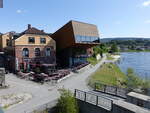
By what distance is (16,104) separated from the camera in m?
15.9

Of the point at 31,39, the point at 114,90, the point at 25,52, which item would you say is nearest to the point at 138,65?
the point at 31,39

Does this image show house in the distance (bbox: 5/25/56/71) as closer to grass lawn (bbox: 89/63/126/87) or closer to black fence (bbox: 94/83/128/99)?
grass lawn (bbox: 89/63/126/87)

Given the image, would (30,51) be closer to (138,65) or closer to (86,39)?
(86,39)

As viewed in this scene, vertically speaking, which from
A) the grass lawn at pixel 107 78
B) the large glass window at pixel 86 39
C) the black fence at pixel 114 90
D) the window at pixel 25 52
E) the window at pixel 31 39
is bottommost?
the grass lawn at pixel 107 78

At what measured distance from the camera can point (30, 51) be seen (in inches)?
1315

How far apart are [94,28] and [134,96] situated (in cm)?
3096

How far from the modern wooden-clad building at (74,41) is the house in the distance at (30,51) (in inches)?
148

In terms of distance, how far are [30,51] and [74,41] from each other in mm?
9092

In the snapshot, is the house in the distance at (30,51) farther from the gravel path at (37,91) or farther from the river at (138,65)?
the river at (138,65)

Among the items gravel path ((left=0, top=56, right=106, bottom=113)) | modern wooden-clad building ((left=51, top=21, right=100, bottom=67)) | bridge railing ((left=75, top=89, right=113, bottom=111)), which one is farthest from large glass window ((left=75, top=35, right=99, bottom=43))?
bridge railing ((left=75, top=89, right=113, bottom=111))

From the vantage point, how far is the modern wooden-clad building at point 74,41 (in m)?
36.4

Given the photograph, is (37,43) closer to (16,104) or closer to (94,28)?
(94,28)

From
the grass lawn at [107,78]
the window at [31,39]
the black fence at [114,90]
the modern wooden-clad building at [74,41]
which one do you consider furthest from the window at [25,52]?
the black fence at [114,90]

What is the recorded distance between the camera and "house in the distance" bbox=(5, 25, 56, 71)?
31859mm
